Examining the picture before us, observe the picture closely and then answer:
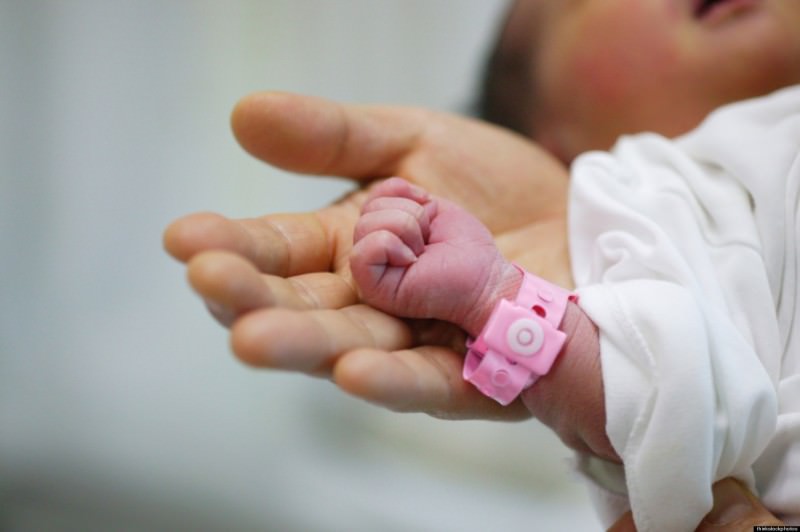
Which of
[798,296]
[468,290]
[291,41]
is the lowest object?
[798,296]

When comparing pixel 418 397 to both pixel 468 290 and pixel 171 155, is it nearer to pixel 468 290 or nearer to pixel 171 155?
pixel 468 290

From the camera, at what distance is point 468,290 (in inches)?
25.1

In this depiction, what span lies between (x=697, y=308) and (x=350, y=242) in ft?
1.05

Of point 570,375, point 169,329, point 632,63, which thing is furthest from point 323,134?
point 169,329

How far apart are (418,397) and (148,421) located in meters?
0.85

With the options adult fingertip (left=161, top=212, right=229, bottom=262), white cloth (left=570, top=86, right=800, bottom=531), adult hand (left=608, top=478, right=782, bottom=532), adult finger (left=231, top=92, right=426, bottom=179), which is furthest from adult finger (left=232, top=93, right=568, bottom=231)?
adult hand (left=608, top=478, right=782, bottom=532)

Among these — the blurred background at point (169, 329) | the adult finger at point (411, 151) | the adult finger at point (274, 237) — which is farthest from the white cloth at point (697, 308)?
the blurred background at point (169, 329)

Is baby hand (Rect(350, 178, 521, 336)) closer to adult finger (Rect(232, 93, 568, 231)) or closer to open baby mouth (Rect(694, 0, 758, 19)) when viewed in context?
adult finger (Rect(232, 93, 568, 231))

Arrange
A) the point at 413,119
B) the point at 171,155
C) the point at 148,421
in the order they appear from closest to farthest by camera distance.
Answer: the point at 413,119
the point at 148,421
the point at 171,155

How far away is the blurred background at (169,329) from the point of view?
4.02 ft

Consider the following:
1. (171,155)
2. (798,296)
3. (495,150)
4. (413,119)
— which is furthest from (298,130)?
(171,155)

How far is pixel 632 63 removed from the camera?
3.70ft

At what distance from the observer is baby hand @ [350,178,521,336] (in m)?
0.63

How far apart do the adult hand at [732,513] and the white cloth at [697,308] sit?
0.02 metres
